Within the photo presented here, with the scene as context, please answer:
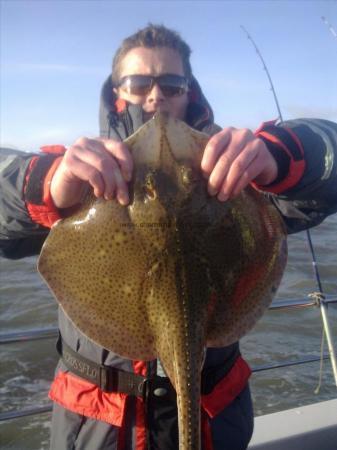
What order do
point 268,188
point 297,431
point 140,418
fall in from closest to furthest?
point 268,188, point 140,418, point 297,431

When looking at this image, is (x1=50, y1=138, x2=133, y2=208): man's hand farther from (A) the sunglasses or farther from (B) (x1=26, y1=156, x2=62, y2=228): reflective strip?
(A) the sunglasses

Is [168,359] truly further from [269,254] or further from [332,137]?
[332,137]

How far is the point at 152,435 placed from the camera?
2.33 meters

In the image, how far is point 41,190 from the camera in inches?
83.6

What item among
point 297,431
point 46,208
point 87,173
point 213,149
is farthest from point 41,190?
point 297,431

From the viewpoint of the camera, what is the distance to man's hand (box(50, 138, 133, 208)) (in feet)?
5.82

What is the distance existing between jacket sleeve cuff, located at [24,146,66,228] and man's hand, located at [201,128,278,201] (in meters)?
0.80

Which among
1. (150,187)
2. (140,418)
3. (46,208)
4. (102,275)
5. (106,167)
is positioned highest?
(106,167)

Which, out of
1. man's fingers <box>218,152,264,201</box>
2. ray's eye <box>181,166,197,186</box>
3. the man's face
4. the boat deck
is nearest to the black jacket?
the man's face

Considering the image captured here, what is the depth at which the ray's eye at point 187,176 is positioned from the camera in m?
1.88

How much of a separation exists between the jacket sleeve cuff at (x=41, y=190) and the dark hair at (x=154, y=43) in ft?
3.60

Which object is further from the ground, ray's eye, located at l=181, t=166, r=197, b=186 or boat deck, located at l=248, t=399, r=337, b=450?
ray's eye, located at l=181, t=166, r=197, b=186

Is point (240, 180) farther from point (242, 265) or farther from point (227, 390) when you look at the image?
point (227, 390)

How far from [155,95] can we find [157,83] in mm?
92
